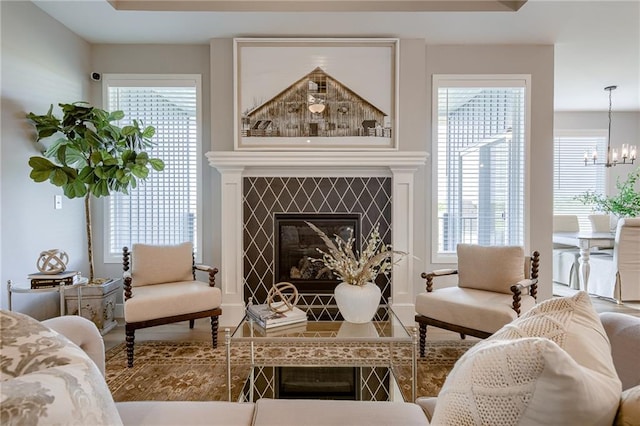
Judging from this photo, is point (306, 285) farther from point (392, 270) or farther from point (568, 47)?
point (568, 47)

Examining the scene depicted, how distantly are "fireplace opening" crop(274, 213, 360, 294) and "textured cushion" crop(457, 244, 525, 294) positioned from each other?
3.43 feet

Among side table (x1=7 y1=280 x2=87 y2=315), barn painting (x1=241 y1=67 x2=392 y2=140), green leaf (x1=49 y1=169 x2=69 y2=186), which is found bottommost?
side table (x1=7 y1=280 x2=87 y2=315)

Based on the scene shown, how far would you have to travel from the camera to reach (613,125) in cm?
647

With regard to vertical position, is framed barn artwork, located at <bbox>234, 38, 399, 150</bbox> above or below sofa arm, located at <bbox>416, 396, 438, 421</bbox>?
above

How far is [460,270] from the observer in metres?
Answer: 2.98

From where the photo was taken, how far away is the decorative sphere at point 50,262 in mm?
2785

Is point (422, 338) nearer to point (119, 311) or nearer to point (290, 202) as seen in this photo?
point (290, 202)

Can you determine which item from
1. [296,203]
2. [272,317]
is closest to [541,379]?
[272,317]

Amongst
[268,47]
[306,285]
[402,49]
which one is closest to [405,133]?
[402,49]

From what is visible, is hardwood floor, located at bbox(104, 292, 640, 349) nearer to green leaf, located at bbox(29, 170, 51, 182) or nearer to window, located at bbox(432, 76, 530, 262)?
window, located at bbox(432, 76, 530, 262)

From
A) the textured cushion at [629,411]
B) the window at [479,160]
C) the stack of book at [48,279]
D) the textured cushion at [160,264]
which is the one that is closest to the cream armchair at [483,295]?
the window at [479,160]

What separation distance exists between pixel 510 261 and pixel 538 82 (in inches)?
81.0

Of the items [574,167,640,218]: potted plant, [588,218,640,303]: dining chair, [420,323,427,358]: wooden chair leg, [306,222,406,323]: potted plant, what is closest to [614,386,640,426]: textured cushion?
[306,222,406,323]: potted plant

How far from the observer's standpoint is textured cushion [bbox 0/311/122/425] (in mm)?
634
